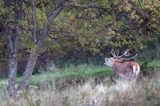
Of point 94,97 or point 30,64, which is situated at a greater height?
point 30,64

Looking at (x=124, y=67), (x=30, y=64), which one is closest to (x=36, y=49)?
(x=30, y=64)

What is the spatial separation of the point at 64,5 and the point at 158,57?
Answer: 14.8 metres

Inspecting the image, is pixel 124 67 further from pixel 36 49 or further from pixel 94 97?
pixel 94 97

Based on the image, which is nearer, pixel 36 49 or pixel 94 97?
pixel 94 97

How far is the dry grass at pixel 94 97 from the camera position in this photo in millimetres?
9875

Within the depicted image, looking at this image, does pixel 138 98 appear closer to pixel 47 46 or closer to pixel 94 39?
pixel 94 39

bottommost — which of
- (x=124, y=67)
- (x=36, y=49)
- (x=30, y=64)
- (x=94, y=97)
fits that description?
(x=124, y=67)

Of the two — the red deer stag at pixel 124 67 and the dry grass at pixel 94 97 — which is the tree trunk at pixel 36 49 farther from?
the red deer stag at pixel 124 67

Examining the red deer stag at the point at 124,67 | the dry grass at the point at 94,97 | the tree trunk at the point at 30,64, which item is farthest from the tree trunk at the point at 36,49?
the red deer stag at the point at 124,67

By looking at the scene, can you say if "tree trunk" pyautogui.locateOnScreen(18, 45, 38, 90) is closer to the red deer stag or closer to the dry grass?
the dry grass

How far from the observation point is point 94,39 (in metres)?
14.0

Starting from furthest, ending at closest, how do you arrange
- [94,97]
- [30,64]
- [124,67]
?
[124,67] < [30,64] < [94,97]

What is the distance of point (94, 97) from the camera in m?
10.1

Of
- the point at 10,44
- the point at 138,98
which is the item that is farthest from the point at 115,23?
the point at 138,98
